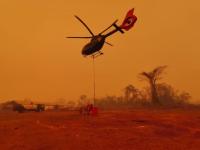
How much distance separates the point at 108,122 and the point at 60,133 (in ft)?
17.2

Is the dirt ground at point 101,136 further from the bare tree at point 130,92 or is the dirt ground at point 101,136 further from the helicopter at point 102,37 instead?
the bare tree at point 130,92

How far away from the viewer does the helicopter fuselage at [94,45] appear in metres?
27.8

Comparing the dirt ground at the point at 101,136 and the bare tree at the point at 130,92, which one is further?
the bare tree at the point at 130,92

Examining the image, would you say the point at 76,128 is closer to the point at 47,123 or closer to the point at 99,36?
the point at 47,123

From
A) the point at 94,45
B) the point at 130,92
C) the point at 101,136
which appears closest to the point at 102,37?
the point at 94,45

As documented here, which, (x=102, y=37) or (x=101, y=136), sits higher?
(x=102, y=37)

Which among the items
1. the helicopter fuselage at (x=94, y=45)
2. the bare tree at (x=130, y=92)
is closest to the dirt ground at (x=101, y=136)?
the helicopter fuselage at (x=94, y=45)

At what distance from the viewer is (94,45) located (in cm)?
2797

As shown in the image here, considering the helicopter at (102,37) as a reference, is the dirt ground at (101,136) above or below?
below

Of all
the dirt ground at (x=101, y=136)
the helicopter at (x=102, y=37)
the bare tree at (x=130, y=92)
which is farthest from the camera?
the bare tree at (x=130, y=92)

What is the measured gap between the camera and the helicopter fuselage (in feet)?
91.2

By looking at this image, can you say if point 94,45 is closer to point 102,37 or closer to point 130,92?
point 102,37

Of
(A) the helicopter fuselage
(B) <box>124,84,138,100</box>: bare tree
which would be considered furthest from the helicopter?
(B) <box>124,84,138,100</box>: bare tree

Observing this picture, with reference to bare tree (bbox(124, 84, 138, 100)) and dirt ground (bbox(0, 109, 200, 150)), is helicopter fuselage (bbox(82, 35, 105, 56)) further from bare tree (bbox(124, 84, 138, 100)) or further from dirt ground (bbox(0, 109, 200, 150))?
bare tree (bbox(124, 84, 138, 100))
